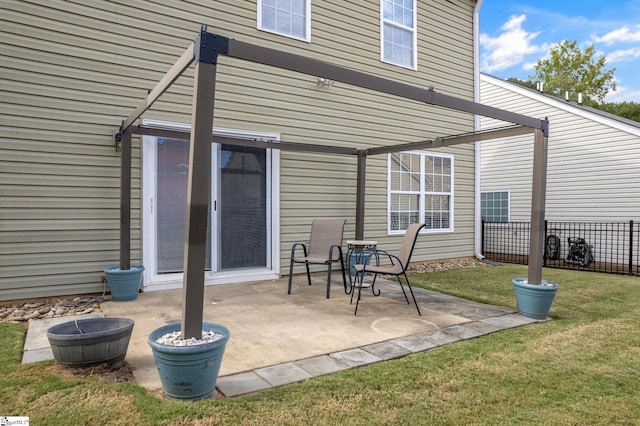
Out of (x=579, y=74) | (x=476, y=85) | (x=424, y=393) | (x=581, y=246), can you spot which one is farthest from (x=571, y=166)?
(x=579, y=74)

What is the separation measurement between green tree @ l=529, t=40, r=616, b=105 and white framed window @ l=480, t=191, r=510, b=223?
12.4m

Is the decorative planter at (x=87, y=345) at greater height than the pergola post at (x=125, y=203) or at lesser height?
lesser

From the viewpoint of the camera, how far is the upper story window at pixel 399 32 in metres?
7.00

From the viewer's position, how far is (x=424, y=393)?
224cm

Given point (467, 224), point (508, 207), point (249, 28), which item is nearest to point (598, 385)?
point (249, 28)

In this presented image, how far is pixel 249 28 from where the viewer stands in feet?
18.2

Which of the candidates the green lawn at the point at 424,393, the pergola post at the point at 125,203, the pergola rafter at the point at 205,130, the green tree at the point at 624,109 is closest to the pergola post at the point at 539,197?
the pergola rafter at the point at 205,130

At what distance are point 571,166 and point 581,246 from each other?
2.09m

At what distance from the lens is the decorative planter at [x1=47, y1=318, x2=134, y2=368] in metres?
2.39

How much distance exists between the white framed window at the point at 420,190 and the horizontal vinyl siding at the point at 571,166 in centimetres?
380

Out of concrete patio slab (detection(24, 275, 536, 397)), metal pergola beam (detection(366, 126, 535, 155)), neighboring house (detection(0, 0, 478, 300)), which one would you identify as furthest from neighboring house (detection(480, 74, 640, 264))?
concrete patio slab (detection(24, 275, 536, 397))

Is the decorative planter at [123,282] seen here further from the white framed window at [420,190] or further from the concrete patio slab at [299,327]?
the white framed window at [420,190]

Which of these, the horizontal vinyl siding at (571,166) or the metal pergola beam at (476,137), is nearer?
the metal pergola beam at (476,137)

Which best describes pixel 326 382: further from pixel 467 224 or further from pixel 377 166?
pixel 467 224
